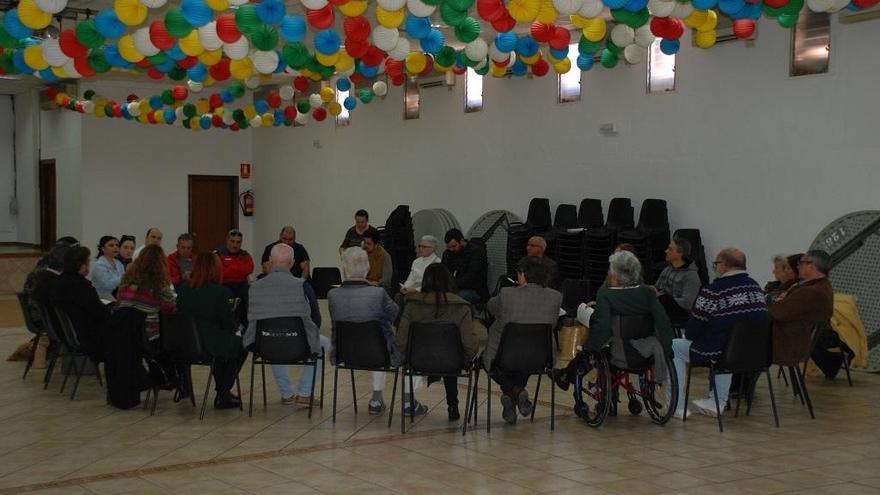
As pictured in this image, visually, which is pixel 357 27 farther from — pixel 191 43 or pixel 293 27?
pixel 191 43

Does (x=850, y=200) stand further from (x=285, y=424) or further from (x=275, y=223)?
(x=275, y=223)

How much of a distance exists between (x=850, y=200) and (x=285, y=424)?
528 centimetres

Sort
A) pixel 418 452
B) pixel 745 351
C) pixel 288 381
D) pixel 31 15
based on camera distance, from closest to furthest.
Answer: pixel 418 452 → pixel 745 351 → pixel 31 15 → pixel 288 381

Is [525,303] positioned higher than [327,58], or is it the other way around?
[327,58]

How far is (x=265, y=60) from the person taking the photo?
7980 millimetres

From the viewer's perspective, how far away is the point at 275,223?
1762 centimetres

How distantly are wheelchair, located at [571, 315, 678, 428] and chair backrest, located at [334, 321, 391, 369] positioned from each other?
126 centimetres

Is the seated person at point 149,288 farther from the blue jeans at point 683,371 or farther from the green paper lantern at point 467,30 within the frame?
the blue jeans at point 683,371

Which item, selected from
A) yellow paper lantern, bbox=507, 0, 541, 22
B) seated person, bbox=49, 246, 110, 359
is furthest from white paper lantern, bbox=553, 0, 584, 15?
seated person, bbox=49, 246, 110, 359

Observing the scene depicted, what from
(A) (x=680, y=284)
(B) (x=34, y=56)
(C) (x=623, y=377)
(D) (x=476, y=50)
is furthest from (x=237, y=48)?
(A) (x=680, y=284)

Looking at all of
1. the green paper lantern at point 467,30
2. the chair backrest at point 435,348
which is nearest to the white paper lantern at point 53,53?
the green paper lantern at point 467,30

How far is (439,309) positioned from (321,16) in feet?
7.14

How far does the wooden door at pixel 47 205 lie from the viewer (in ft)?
62.1

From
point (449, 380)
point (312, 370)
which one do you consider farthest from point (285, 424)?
point (449, 380)
